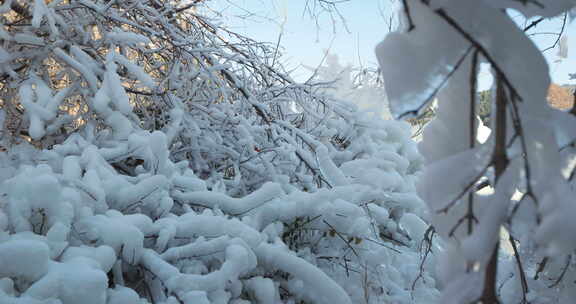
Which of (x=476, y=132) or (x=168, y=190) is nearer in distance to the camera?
(x=476, y=132)

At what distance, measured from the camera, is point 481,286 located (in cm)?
46

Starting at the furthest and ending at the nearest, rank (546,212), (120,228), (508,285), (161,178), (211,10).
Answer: (211,10) < (161,178) < (508,285) < (120,228) < (546,212)

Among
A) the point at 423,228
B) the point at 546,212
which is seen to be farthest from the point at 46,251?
the point at 423,228

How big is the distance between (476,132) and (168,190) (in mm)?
1362

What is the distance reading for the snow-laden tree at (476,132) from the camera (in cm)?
45

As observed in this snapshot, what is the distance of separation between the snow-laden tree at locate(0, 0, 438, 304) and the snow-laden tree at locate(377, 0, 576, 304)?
2.73 feet

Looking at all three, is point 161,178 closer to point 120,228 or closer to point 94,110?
point 120,228

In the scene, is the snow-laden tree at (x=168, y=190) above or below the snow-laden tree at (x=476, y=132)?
below

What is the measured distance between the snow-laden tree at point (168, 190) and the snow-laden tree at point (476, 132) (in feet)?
2.73

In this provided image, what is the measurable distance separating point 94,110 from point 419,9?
5.58 ft

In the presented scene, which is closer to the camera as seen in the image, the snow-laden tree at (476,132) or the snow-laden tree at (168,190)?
the snow-laden tree at (476,132)

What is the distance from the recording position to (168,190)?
1698 millimetres

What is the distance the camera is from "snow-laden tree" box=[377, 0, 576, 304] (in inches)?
17.8

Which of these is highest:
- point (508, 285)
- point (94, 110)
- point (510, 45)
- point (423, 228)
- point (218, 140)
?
point (510, 45)
